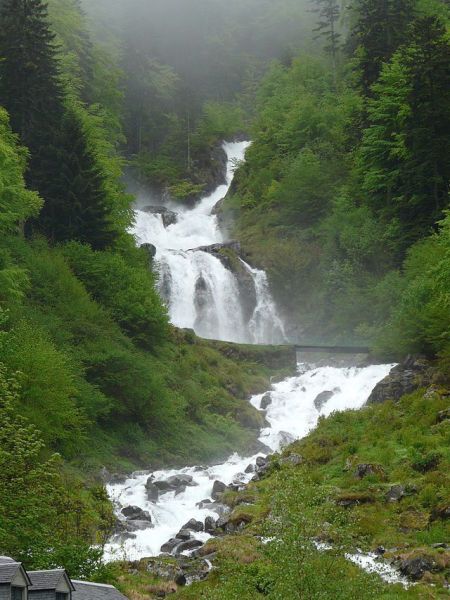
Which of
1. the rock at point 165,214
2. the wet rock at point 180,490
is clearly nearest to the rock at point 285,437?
the wet rock at point 180,490

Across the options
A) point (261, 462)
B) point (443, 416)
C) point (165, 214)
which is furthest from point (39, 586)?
point (165, 214)

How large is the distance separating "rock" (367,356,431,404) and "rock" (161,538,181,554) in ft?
44.7

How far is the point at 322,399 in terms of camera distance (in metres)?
46.0

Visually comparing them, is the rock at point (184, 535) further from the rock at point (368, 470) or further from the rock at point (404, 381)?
the rock at point (404, 381)

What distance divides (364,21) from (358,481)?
4858 centimetres

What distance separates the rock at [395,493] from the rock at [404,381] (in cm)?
1003

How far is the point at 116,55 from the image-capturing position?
4151 inches

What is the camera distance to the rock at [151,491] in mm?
32303

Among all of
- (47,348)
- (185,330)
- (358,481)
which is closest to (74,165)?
(185,330)

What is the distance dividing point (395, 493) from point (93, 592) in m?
12.4

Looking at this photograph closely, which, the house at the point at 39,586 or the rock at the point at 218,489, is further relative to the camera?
the rock at the point at 218,489

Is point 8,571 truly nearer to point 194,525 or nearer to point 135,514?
point 194,525

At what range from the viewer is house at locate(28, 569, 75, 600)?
15.2 metres

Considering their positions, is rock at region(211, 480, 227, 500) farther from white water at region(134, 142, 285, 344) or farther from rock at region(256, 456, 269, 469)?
white water at region(134, 142, 285, 344)
